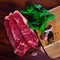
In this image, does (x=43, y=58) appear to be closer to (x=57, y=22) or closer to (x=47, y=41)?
(x=47, y=41)

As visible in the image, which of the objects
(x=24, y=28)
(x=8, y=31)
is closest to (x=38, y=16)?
(x=24, y=28)

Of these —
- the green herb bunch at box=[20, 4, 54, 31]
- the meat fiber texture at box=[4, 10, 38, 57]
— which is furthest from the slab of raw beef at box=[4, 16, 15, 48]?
the green herb bunch at box=[20, 4, 54, 31]

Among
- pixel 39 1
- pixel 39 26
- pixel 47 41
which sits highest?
pixel 39 1

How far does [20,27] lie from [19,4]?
17 cm

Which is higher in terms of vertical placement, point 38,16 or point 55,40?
point 38,16

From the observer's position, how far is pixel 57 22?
1.36 m

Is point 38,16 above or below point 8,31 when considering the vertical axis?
above

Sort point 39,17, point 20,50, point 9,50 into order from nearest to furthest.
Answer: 1. point 39,17
2. point 20,50
3. point 9,50

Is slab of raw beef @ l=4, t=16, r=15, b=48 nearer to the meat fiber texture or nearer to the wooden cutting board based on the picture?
the meat fiber texture

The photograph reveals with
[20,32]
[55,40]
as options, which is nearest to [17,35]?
[20,32]

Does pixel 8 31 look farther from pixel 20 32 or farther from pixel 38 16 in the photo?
pixel 38 16

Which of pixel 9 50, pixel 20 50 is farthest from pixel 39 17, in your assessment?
pixel 9 50

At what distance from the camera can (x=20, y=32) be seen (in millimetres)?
1376

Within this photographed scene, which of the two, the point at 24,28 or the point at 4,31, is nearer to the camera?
the point at 24,28
